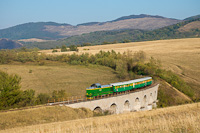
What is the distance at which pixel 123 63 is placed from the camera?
267 ft

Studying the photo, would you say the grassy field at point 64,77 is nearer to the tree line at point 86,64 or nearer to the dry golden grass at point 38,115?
the tree line at point 86,64

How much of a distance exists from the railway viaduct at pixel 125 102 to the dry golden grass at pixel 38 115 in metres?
3.07

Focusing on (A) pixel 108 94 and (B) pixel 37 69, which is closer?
(A) pixel 108 94

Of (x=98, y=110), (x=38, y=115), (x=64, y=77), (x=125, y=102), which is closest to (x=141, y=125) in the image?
(x=38, y=115)

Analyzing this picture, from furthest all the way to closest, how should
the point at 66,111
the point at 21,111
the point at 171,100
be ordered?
the point at 171,100, the point at 66,111, the point at 21,111

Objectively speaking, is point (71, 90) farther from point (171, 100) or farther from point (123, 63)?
point (123, 63)

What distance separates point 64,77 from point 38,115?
43.1 meters

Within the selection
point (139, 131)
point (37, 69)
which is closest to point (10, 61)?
point (37, 69)

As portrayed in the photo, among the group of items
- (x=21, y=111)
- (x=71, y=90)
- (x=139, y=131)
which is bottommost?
(x=71, y=90)

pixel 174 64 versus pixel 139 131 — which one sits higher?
pixel 139 131

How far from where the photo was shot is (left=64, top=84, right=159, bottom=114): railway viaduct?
37.7m

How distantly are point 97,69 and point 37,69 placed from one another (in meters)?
22.3

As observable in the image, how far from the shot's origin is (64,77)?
7131 centimetres

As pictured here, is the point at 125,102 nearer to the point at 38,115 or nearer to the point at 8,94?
the point at 38,115
